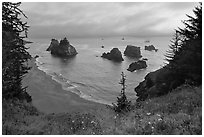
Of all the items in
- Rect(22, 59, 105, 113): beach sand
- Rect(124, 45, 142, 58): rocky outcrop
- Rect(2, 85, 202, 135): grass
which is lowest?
Rect(22, 59, 105, 113): beach sand

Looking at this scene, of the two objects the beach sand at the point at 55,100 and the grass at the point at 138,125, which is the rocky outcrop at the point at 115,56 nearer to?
the beach sand at the point at 55,100

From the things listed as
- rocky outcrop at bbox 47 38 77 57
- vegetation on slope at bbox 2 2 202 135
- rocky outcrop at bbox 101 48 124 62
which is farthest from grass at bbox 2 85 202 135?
rocky outcrop at bbox 47 38 77 57

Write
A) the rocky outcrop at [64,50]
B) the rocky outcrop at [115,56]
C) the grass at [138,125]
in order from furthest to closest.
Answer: the rocky outcrop at [64,50], the rocky outcrop at [115,56], the grass at [138,125]

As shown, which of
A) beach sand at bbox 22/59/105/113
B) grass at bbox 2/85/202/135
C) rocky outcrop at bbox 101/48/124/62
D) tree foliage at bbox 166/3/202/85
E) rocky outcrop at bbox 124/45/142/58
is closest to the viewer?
grass at bbox 2/85/202/135

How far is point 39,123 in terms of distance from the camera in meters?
11.6

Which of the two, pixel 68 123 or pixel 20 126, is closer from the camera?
pixel 20 126

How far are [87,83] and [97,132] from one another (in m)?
50.4

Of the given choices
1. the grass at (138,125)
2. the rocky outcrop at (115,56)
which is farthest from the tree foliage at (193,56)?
the rocky outcrop at (115,56)

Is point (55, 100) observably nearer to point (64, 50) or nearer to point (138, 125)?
point (138, 125)

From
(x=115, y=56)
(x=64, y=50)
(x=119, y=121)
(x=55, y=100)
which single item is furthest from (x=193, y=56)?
(x=64, y=50)

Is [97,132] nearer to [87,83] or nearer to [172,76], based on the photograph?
[172,76]

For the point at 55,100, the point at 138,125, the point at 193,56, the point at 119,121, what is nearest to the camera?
the point at 138,125

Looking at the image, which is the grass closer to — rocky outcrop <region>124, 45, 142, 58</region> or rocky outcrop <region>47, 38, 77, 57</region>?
rocky outcrop <region>47, 38, 77, 57</region>

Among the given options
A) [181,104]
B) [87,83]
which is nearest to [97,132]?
[181,104]
